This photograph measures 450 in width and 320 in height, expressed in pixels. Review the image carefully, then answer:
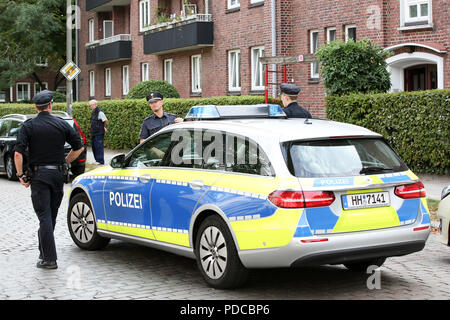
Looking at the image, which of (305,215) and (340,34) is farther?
(340,34)

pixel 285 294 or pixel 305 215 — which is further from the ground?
pixel 305 215

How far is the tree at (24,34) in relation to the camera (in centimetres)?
4609

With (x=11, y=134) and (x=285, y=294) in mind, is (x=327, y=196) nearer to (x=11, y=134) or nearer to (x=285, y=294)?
(x=285, y=294)

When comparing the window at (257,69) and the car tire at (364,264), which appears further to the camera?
the window at (257,69)

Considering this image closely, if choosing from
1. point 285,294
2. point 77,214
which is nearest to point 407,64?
point 77,214

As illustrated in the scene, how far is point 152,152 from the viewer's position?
323 inches

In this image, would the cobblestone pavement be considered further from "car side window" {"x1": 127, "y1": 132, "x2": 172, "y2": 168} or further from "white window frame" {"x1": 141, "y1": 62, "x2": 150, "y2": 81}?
"white window frame" {"x1": 141, "y1": 62, "x2": 150, "y2": 81}

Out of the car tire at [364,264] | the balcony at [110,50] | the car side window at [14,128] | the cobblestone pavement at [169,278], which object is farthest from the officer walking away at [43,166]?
the balcony at [110,50]

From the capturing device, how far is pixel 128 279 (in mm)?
7387

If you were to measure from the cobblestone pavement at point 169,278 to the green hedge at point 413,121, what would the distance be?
6327 mm

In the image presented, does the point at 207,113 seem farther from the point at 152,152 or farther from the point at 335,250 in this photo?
the point at 335,250

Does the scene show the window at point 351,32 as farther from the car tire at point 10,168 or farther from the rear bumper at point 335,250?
the rear bumper at point 335,250

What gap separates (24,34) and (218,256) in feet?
141

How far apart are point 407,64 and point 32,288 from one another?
16.7m
